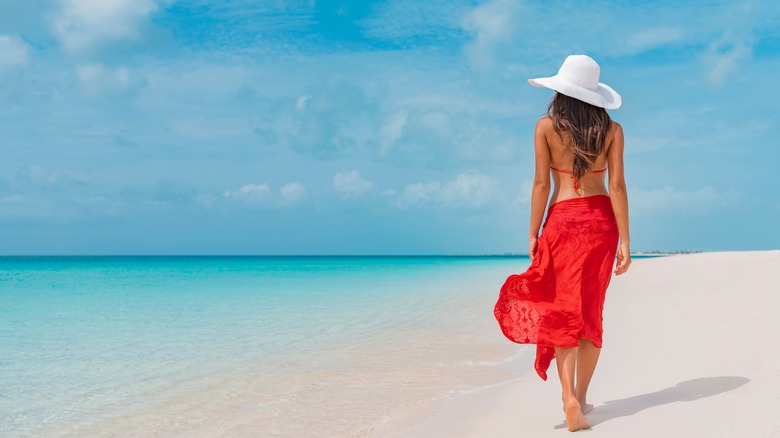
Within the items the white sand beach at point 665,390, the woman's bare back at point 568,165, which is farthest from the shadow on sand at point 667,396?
the woman's bare back at point 568,165

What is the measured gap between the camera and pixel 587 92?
3498 mm

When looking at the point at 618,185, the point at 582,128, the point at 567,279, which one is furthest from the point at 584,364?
the point at 582,128

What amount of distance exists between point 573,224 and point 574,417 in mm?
1021

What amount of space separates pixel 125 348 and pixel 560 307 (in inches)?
249

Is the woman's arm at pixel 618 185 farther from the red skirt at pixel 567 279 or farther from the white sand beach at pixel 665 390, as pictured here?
the white sand beach at pixel 665 390

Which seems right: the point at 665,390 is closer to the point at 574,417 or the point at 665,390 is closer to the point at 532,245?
the point at 574,417

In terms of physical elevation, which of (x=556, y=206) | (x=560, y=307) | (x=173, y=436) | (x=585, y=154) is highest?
(x=585, y=154)

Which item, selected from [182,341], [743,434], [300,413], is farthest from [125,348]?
[743,434]

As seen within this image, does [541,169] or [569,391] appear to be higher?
[541,169]

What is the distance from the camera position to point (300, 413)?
4762 mm

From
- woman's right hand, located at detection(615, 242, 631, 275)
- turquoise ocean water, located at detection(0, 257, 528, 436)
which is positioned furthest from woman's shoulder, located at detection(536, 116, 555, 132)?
turquoise ocean water, located at detection(0, 257, 528, 436)

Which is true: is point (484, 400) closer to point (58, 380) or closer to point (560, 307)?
point (560, 307)

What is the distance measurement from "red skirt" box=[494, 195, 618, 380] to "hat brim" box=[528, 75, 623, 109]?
517mm

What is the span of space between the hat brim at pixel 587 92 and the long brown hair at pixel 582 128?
0.06m
